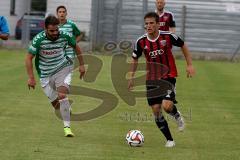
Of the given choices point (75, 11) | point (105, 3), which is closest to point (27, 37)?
point (105, 3)

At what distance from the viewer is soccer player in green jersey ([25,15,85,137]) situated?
11.7m

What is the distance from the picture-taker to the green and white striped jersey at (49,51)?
1171cm

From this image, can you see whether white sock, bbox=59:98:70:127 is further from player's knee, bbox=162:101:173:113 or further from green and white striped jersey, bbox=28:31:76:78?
player's knee, bbox=162:101:173:113

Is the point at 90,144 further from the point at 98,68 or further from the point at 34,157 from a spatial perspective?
the point at 98,68

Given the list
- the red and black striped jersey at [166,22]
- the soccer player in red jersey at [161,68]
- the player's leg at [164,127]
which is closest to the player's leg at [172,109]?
the soccer player in red jersey at [161,68]

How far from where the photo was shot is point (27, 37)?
3631cm

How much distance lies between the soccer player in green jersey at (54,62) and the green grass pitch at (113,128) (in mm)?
501

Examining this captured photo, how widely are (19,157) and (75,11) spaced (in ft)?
114

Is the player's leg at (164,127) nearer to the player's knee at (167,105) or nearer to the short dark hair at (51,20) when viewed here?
the player's knee at (167,105)

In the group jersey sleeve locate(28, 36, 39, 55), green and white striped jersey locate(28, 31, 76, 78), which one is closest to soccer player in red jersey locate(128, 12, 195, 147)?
green and white striped jersey locate(28, 31, 76, 78)

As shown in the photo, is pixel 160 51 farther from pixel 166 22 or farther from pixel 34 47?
pixel 166 22

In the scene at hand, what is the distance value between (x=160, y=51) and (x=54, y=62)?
188 cm

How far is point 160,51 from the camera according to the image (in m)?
11.3

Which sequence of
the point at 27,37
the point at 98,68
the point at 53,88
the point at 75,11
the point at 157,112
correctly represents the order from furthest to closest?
1. the point at 75,11
2. the point at 27,37
3. the point at 98,68
4. the point at 53,88
5. the point at 157,112
